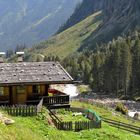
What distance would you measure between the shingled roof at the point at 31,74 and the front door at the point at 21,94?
1.39 meters

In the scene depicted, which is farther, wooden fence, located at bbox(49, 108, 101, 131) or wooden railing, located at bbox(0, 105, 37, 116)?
wooden railing, located at bbox(0, 105, 37, 116)

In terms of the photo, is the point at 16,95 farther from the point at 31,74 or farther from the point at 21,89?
the point at 31,74

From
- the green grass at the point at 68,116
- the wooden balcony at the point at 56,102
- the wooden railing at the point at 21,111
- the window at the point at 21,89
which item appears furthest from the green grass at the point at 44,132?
the window at the point at 21,89

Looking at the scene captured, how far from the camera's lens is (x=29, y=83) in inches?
1713

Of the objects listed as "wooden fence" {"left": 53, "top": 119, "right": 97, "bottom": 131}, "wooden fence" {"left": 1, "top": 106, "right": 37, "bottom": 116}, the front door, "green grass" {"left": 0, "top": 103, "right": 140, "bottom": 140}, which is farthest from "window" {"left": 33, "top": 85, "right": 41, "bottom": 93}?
"wooden fence" {"left": 53, "top": 119, "right": 97, "bottom": 131}

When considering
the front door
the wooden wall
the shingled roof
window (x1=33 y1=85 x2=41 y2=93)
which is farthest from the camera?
window (x1=33 y1=85 x2=41 y2=93)

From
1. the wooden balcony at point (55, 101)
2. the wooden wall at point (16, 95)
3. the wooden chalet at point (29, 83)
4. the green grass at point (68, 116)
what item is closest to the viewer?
the green grass at point (68, 116)

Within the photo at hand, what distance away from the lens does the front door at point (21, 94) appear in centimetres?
4466

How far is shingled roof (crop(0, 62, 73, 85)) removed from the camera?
143ft

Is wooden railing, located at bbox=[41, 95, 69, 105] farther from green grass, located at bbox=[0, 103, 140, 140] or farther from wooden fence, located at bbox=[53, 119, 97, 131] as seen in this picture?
wooden fence, located at bbox=[53, 119, 97, 131]

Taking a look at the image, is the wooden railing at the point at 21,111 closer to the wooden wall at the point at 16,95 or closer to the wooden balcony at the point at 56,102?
the wooden balcony at the point at 56,102

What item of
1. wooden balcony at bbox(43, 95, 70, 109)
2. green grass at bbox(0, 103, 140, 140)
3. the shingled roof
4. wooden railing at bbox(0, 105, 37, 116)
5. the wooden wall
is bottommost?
green grass at bbox(0, 103, 140, 140)

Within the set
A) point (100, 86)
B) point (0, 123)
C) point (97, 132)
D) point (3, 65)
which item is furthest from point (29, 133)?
point (100, 86)

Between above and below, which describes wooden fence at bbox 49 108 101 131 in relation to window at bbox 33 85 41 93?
below
